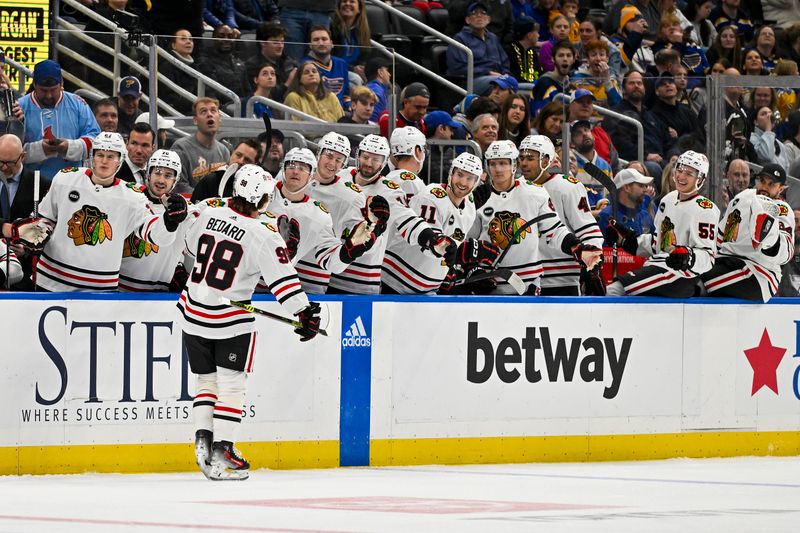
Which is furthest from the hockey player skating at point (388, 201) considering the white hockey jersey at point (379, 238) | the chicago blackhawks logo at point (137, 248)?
the chicago blackhawks logo at point (137, 248)

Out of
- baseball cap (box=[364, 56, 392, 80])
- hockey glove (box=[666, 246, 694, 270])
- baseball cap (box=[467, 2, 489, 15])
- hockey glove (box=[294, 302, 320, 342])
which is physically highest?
baseball cap (box=[467, 2, 489, 15])

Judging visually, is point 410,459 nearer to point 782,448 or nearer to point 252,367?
point 252,367

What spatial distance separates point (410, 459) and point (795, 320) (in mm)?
2910

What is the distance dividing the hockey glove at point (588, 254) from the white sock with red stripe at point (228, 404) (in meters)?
2.59

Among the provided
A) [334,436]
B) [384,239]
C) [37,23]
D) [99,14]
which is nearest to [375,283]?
[384,239]

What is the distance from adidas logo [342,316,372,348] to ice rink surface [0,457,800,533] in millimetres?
716

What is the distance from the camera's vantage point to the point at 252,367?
27.4ft

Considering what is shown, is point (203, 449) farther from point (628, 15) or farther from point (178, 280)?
point (628, 15)

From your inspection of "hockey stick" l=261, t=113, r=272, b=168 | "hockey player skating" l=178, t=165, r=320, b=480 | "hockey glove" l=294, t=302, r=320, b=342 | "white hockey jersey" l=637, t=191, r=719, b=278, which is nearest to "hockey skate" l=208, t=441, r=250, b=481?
"hockey player skating" l=178, t=165, r=320, b=480

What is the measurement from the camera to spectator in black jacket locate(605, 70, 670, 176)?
10727 mm

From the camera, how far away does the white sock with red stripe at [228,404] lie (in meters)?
7.85

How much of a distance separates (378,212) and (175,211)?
122 cm

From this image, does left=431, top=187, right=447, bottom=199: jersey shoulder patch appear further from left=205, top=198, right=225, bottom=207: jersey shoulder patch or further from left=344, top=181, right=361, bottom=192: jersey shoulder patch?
left=205, top=198, right=225, bottom=207: jersey shoulder patch

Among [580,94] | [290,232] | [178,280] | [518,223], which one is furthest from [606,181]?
[178,280]
